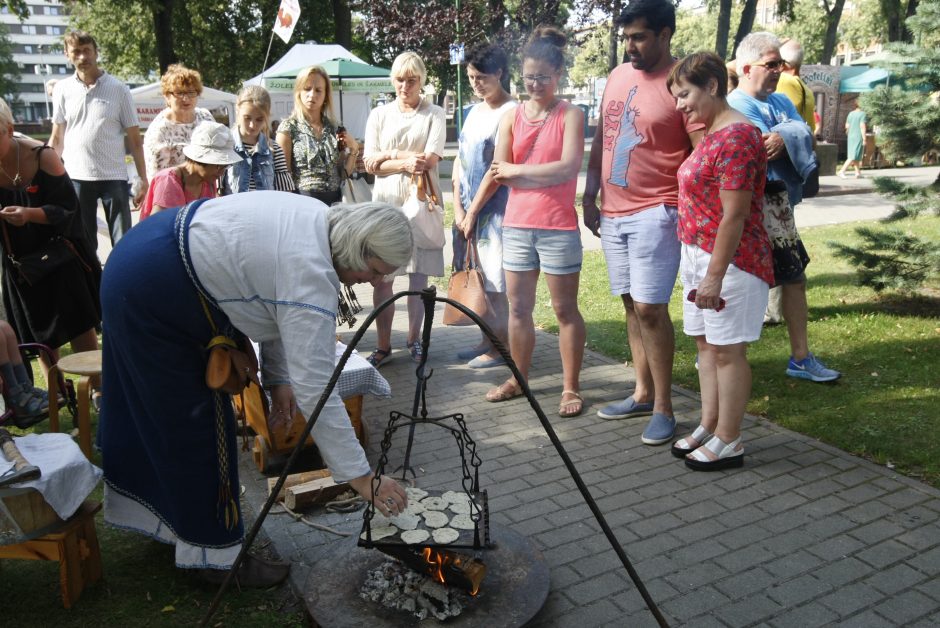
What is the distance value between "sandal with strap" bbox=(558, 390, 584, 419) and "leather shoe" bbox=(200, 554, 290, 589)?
2.10 m

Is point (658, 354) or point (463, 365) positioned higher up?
point (658, 354)

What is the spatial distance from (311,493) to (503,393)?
5.47 feet

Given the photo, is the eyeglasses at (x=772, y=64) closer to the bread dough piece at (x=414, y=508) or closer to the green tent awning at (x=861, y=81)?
the bread dough piece at (x=414, y=508)

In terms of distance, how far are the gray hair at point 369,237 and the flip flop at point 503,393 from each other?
8.55ft

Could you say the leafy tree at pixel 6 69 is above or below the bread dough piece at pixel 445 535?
above

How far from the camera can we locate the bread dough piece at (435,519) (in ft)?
9.67

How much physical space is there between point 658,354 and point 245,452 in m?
2.29

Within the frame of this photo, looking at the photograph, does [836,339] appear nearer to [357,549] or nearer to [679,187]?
[679,187]

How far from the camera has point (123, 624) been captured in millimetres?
2898

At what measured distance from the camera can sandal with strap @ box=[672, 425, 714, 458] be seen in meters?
4.16

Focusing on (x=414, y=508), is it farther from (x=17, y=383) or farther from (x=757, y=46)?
(x=757, y=46)

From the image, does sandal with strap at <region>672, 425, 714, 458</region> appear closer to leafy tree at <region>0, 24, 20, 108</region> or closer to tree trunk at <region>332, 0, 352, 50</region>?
tree trunk at <region>332, 0, 352, 50</region>

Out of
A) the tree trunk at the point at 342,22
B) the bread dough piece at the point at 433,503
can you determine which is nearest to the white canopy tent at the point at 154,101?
the tree trunk at the point at 342,22

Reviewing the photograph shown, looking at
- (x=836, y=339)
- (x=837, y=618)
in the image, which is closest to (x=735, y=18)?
(x=836, y=339)
